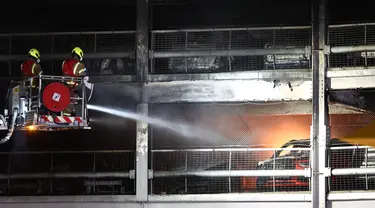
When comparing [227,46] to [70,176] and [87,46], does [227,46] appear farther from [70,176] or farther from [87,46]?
[70,176]

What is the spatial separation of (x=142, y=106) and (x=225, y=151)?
79.1 inches

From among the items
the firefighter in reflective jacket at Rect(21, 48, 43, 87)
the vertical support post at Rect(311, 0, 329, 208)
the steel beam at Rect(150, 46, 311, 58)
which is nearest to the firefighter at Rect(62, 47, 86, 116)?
the firefighter in reflective jacket at Rect(21, 48, 43, 87)

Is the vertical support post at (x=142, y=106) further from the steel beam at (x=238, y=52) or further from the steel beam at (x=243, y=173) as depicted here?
the steel beam at (x=243, y=173)

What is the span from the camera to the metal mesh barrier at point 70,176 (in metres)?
11.8

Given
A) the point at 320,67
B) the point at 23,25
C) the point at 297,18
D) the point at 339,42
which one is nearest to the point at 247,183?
the point at 320,67

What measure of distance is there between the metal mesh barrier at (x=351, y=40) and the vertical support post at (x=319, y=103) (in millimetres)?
396

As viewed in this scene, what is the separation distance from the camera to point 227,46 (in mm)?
12500

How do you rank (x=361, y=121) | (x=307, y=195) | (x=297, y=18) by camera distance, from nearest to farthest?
(x=307, y=195)
(x=361, y=121)
(x=297, y=18)

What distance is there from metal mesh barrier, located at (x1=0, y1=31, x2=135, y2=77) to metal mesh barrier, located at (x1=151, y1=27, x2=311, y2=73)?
2.74 ft

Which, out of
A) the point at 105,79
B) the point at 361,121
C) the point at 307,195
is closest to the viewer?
the point at 307,195

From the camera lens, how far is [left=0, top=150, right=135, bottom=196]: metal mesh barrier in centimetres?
1178

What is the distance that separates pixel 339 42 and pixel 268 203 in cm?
373

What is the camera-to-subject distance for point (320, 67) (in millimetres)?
11430

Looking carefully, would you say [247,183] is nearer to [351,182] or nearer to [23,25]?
[351,182]
